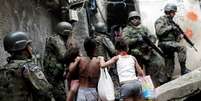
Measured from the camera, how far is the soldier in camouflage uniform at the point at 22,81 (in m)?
6.22

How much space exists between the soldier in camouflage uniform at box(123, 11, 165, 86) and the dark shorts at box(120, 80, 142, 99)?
3.23 m

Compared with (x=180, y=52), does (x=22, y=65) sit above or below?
above

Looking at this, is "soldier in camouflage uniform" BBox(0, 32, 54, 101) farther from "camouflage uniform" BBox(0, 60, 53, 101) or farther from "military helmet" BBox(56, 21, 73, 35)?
"military helmet" BBox(56, 21, 73, 35)

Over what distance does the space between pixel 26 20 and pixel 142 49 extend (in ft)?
9.20

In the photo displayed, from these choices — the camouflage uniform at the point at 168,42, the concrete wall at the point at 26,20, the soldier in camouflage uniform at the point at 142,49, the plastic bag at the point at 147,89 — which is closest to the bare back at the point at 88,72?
the plastic bag at the point at 147,89

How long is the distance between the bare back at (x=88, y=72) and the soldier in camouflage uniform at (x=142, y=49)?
11.3 feet

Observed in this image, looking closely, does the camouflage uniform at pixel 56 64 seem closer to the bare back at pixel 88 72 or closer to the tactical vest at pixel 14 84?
the bare back at pixel 88 72

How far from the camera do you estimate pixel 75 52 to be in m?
7.79

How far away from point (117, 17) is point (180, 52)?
3385 millimetres

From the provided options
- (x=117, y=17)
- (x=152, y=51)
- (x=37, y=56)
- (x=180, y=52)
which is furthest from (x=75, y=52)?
(x=117, y=17)

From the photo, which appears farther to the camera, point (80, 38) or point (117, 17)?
point (117, 17)

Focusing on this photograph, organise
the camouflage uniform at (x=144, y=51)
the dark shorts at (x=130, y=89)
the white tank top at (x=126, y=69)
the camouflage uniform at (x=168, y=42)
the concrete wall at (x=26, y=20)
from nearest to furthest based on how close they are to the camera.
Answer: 1. the dark shorts at (x=130, y=89)
2. the white tank top at (x=126, y=69)
3. the concrete wall at (x=26, y=20)
4. the camouflage uniform at (x=144, y=51)
5. the camouflage uniform at (x=168, y=42)

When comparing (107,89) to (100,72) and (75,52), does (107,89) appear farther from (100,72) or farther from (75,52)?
(75,52)

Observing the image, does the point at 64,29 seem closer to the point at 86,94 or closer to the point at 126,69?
the point at 126,69
